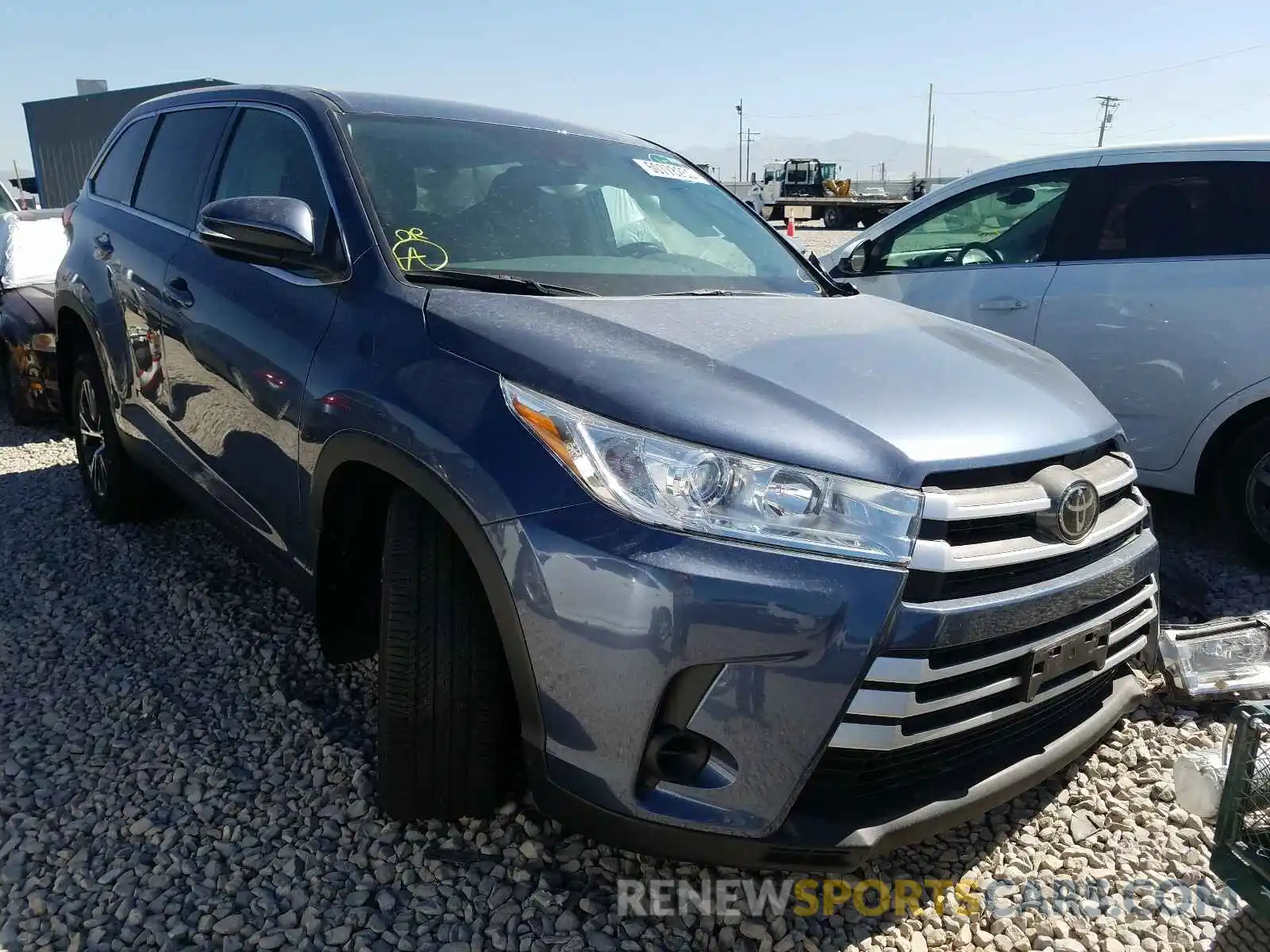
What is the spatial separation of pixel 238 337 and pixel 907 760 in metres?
2.13

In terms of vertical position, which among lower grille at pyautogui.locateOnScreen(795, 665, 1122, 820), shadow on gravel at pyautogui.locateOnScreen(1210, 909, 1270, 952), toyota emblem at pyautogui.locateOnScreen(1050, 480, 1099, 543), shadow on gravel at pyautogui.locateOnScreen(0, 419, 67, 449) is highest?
toyota emblem at pyautogui.locateOnScreen(1050, 480, 1099, 543)

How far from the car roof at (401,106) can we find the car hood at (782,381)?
99cm

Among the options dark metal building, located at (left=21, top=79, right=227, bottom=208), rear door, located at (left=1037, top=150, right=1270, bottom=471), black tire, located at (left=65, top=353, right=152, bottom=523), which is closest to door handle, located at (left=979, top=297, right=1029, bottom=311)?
rear door, located at (left=1037, top=150, right=1270, bottom=471)

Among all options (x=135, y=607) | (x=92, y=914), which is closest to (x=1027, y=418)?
(x=92, y=914)

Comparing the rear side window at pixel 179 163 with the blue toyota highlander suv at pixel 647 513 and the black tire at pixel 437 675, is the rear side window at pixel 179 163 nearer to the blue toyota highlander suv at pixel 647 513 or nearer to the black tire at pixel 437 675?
the blue toyota highlander suv at pixel 647 513

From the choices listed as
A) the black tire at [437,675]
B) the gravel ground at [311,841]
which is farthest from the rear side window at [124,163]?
the black tire at [437,675]

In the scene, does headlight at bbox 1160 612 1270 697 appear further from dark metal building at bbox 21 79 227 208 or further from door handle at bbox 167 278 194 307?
dark metal building at bbox 21 79 227 208

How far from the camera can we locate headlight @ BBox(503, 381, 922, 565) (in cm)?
179

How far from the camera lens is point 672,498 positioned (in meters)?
1.81

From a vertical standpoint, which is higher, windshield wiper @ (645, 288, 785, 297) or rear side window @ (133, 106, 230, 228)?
rear side window @ (133, 106, 230, 228)

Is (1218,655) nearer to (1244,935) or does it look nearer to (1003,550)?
(1244,935)

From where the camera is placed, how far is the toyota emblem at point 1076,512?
201cm

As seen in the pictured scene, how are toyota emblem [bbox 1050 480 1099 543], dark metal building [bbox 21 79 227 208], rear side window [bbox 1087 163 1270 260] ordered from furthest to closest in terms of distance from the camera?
dark metal building [bbox 21 79 227 208] → rear side window [bbox 1087 163 1270 260] → toyota emblem [bbox 1050 480 1099 543]

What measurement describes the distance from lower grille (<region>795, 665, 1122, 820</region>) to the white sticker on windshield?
217cm
